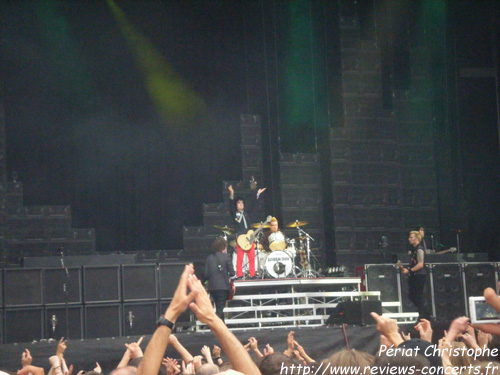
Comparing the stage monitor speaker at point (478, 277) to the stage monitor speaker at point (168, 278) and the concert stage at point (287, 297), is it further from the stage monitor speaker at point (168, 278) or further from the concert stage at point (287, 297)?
the stage monitor speaker at point (168, 278)

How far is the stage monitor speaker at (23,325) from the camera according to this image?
10.7m

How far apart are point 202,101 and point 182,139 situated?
901 millimetres

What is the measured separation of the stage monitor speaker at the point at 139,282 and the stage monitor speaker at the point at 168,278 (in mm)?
103

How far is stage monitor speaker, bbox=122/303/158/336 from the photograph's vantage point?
11109 millimetres

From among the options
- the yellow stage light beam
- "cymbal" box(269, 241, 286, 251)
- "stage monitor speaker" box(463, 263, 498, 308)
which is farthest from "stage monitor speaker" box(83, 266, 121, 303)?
"stage monitor speaker" box(463, 263, 498, 308)

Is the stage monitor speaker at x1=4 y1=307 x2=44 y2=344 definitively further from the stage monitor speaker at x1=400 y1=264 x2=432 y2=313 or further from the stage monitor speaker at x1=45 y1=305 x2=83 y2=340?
the stage monitor speaker at x1=400 y1=264 x2=432 y2=313

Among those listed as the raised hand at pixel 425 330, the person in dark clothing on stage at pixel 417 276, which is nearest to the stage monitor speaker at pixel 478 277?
the person in dark clothing on stage at pixel 417 276

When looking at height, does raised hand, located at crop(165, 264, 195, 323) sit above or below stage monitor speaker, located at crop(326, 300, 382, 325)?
above


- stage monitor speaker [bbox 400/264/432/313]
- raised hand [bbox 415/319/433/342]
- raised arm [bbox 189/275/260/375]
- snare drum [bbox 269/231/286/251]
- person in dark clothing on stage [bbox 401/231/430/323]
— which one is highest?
raised arm [bbox 189/275/260/375]

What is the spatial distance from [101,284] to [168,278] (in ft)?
3.20

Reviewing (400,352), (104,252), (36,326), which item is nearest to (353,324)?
(36,326)

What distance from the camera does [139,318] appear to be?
11.2 meters

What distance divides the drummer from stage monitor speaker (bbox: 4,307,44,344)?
155 inches

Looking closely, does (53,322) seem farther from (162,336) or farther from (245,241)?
(162,336)
